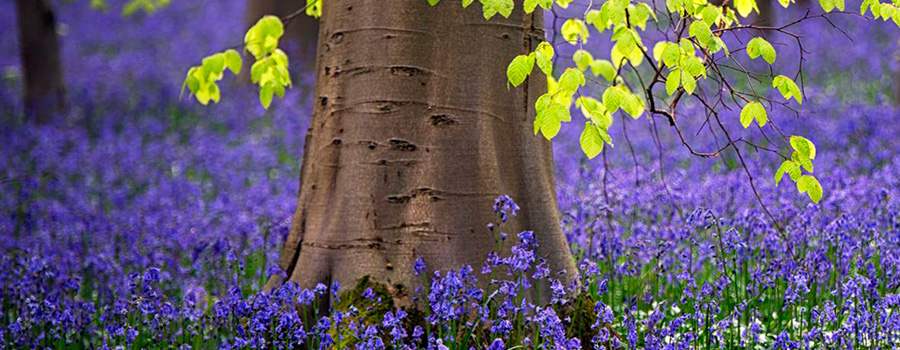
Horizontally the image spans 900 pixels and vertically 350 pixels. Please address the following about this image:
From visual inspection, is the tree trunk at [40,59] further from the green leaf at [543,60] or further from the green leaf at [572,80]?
the green leaf at [572,80]

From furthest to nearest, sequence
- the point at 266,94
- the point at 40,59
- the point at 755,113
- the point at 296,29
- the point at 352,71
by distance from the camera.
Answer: the point at 296,29 → the point at 40,59 → the point at 266,94 → the point at 352,71 → the point at 755,113

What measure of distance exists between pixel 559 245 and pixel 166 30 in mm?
21032

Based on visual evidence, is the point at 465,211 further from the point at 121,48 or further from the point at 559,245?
the point at 121,48

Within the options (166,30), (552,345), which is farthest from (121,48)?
(552,345)

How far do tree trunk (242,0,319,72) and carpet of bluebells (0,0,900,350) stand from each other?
780 mm

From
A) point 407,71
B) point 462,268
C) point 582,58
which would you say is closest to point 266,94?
point 407,71

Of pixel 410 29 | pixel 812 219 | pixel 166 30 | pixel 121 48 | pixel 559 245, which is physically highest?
pixel 166 30

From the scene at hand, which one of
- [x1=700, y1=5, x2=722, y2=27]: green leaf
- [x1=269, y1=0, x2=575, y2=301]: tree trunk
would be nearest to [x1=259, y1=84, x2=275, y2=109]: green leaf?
[x1=269, y1=0, x2=575, y2=301]: tree trunk

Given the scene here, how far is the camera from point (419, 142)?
3.51 meters

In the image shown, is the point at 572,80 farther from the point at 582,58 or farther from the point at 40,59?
the point at 40,59

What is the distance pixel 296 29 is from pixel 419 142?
35.7 ft

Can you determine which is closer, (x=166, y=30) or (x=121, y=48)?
(x=121, y=48)

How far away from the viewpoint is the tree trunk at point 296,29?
43.1ft

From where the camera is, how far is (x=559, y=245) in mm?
3725
